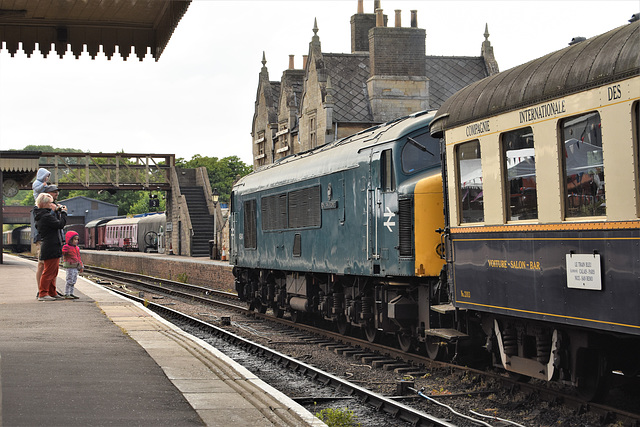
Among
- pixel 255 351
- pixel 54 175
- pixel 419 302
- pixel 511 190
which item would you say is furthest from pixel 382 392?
pixel 54 175

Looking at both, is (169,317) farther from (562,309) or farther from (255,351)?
(562,309)

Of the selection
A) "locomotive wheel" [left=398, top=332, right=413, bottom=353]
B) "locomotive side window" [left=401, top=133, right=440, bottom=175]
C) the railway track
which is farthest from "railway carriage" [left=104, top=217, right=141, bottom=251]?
"locomotive side window" [left=401, top=133, right=440, bottom=175]

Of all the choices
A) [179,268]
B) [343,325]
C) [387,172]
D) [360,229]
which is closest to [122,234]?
[179,268]

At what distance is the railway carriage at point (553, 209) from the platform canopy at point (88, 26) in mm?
3768

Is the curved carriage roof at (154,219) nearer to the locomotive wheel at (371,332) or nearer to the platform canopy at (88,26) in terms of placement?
the locomotive wheel at (371,332)

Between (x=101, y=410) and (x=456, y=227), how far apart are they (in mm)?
4590

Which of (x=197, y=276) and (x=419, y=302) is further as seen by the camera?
(x=197, y=276)

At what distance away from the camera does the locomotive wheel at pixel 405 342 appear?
512 inches

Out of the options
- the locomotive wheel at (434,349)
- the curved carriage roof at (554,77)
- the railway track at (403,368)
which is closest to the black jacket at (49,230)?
the railway track at (403,368)

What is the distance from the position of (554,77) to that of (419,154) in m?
4.74

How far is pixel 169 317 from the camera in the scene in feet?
69.8

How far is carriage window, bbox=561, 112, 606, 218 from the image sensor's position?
724 cm

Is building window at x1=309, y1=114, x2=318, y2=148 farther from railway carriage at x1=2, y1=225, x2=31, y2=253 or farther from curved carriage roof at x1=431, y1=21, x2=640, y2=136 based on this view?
railway carriage at x1=2, y1=225, x2=31, y2=253

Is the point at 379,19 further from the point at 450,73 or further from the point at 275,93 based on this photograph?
the point at 275,93
